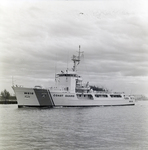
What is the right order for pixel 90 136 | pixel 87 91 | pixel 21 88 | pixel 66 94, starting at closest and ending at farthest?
pixel 90 136 < pixel 21 88 < pixel 66 94 < pixel 87 91

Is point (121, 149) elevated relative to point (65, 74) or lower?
lower

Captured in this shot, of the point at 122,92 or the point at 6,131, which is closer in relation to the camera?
the point at 6,131

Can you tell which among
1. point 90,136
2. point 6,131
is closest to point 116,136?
point 90,136

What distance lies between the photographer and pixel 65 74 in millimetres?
65562

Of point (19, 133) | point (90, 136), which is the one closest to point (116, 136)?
point (90, 136)

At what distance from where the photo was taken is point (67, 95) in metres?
62.7

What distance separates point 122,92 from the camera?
81.2 metres

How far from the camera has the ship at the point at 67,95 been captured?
5841 centimetres

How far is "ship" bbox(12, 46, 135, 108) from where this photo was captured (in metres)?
58.4

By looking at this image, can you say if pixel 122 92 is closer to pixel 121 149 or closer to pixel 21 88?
pixel 21 88

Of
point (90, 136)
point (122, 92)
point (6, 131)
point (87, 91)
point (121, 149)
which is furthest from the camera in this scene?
point (122, 92)

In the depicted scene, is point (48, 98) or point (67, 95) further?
point (67, 95)

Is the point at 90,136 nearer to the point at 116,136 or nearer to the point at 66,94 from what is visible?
the point at 116,136

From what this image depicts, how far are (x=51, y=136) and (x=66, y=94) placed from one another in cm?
3997
